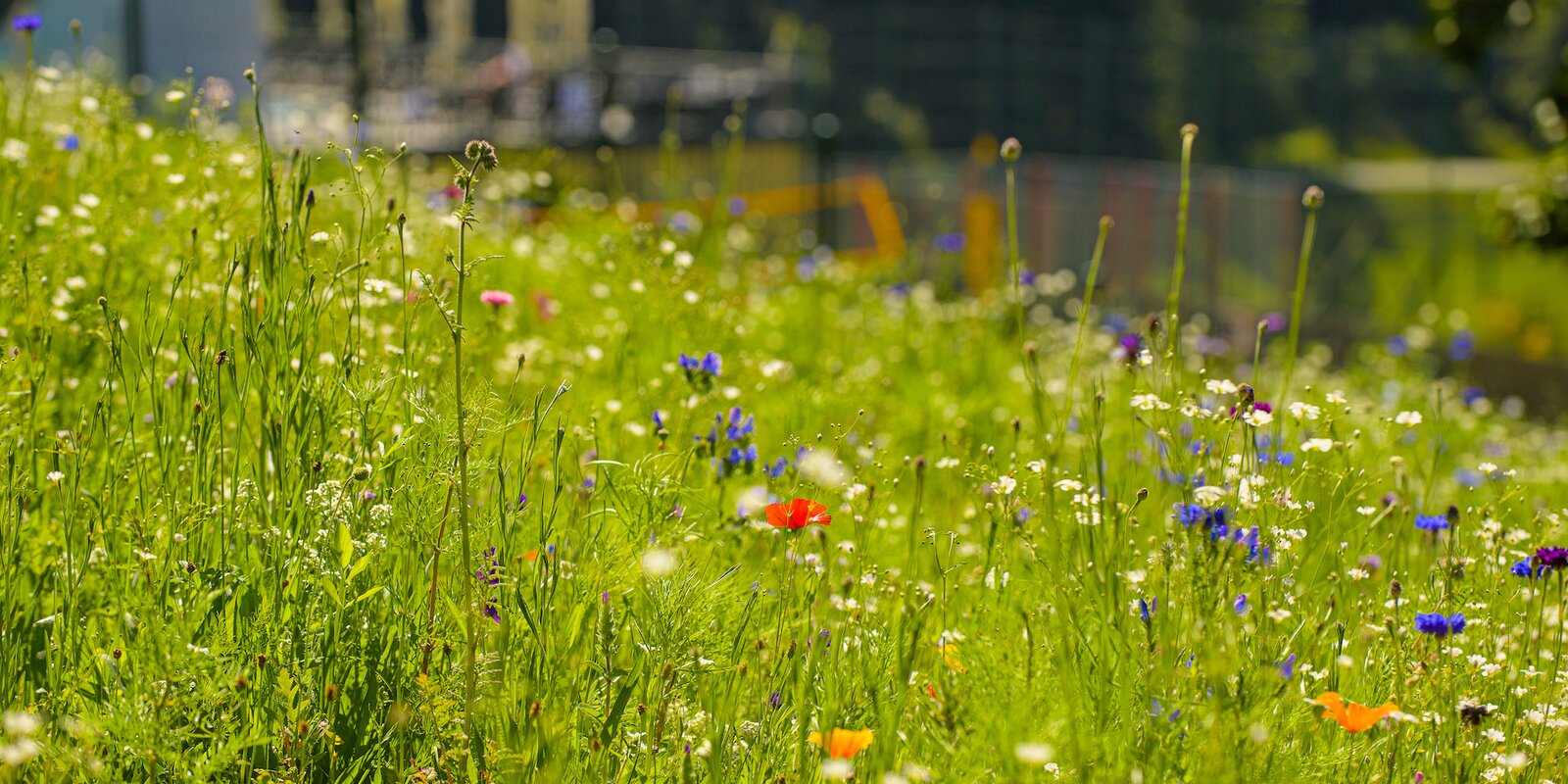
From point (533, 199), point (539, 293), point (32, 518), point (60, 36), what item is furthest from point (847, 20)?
point (32, 518)

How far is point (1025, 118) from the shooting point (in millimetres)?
25906

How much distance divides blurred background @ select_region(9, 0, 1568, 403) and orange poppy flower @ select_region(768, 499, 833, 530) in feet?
5.43

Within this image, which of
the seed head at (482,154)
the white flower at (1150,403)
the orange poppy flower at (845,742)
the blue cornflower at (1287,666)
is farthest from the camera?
the white flower at (1150,403)

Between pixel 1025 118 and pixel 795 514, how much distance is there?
24.5 metres

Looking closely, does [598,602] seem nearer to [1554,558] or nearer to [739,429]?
[739,429]

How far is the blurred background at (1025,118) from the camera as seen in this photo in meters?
9.38

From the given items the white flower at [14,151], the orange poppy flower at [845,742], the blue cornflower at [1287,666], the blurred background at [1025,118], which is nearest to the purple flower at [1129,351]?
the blue cornflower at [1287,666]

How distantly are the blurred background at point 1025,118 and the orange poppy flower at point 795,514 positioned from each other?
166 centimetres

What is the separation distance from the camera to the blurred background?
30.8ft

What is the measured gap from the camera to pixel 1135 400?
97.5 inches

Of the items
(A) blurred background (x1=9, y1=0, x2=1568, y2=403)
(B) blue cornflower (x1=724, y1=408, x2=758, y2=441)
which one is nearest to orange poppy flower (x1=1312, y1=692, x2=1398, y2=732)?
(B) blue cornflower (x1=724, y1=408, x2=758, y2=441)

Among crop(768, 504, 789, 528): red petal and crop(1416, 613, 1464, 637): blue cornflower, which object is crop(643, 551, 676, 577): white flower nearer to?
crop(768, 504, 789, 528): red petal

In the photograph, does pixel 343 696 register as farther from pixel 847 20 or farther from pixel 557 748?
pixel 847 20

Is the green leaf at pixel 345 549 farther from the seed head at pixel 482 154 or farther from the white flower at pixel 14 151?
the white flower at pixel 14 151
